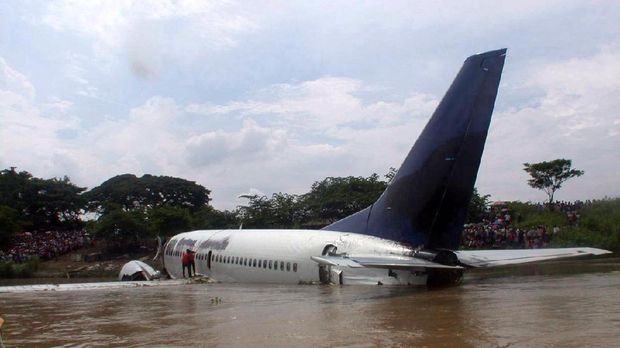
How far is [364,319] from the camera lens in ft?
26.0

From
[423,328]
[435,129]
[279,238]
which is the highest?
[435,129]

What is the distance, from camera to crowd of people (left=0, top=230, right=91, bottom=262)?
4481 centimetres

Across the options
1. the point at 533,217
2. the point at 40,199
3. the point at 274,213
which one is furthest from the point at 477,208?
the point at 40,199

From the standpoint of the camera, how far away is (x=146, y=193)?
6788cm

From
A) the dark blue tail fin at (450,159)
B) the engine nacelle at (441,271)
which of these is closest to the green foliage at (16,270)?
the dark blue tail fin at (450,159)

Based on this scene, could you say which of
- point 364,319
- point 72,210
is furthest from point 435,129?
point 72,210

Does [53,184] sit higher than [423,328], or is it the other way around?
[53,184]

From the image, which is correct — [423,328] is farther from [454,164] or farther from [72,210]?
[72,210]

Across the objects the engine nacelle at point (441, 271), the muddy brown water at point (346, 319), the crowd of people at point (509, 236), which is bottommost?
the muddy brown water at point (346, 319)

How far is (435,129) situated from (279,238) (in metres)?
6.68

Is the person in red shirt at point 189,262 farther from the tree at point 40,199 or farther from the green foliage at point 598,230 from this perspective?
the tree at point 40,199

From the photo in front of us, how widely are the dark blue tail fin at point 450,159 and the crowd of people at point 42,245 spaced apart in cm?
3778

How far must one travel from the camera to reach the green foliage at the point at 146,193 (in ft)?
221

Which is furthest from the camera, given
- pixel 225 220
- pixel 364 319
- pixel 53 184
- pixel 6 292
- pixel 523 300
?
pixel 53 184
